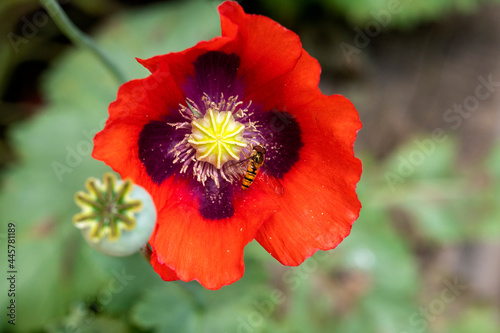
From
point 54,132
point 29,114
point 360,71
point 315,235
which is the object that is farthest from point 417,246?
point 29,114

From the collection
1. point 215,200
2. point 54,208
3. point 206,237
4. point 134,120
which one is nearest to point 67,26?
point 134,120

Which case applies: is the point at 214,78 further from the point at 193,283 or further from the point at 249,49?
the point at 193,283

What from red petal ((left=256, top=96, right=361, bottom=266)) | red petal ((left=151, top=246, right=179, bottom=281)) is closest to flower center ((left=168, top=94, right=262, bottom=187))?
red petal ((left=256, top=96, right=361, bottom=266))

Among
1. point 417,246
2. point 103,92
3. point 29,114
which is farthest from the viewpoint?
point 417,246

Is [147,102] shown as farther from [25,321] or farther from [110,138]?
[25,321]

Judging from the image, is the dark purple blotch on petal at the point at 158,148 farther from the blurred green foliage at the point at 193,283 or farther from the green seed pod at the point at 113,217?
the blurred green foliage at the point at 193,283

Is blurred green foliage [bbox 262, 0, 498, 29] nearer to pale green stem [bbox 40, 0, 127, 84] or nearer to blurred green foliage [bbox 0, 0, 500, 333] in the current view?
blurred green foliage [bbox 0, 0, 500, 333]

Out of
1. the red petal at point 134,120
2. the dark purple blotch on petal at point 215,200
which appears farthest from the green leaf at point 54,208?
the red petal at point 134,120
